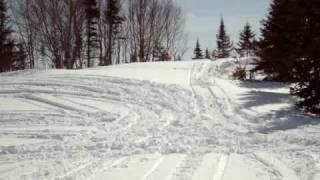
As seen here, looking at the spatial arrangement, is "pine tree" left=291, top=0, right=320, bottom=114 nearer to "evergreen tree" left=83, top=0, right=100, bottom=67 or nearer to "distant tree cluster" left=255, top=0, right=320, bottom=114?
"distant tree cluster" left=255, top=0, right=320, bottom=114

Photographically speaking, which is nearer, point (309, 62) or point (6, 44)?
point (309, 62)

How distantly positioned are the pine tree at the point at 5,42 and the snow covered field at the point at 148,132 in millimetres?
19308

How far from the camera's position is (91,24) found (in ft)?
139

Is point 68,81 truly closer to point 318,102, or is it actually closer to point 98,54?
point 318,102

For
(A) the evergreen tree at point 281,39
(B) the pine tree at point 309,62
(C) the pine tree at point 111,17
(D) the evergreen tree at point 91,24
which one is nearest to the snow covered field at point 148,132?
(B) the pine tree at point 309,62

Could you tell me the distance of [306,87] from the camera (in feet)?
53.7

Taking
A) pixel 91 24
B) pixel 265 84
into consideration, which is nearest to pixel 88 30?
pixel 91 24

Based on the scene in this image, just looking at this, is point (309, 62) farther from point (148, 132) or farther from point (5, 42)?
point (5, 42)

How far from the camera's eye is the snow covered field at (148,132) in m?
7.96

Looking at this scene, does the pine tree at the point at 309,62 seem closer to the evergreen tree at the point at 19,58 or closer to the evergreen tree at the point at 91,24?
the evergreen tree at the point at 91,24

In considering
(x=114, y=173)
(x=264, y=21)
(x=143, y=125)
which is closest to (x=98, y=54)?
(x=264, y=21)

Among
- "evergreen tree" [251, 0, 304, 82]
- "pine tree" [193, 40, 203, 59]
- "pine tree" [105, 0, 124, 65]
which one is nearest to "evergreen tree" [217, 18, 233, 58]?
"pine tree" [193, 40, 203, 59]

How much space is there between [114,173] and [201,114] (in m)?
6.39

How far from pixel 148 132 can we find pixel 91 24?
32492 mm
